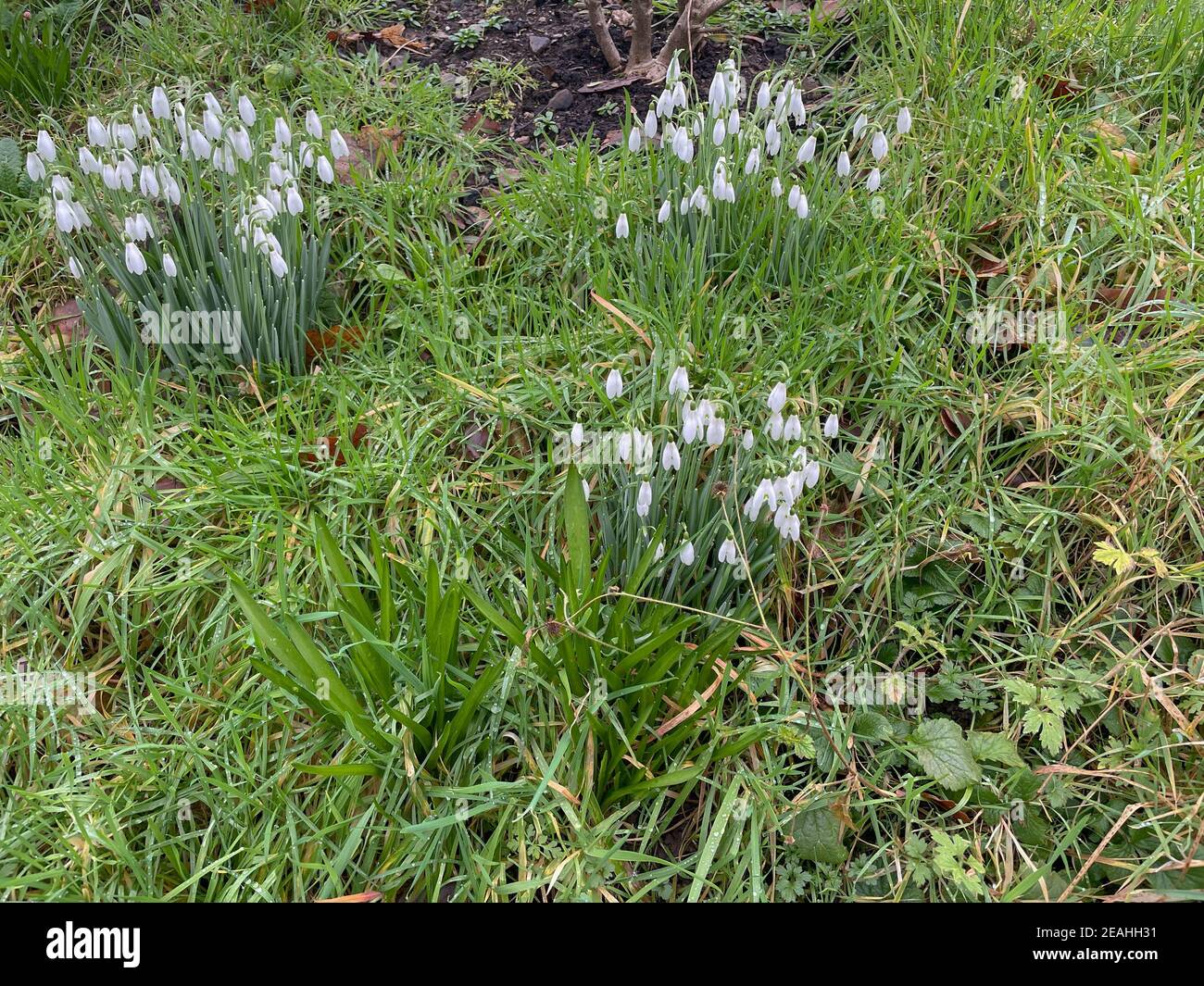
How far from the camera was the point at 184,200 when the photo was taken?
293cm

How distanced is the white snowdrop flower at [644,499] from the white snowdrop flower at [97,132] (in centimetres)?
201

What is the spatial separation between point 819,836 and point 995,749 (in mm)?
493

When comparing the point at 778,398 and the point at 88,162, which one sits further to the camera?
the point at 88,162

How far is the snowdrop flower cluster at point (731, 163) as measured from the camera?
279cm

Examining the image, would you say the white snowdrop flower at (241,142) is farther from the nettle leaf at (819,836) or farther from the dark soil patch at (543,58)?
the nettle leaf at (819,836)

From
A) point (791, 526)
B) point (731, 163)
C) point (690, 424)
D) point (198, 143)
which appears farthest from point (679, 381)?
point (198, 143)

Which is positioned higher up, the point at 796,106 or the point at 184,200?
the point at 796,106

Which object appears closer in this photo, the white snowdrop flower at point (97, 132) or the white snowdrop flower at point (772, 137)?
the white snowdrop flower at point (97, 132)

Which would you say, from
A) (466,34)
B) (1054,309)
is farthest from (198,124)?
(1054,309)

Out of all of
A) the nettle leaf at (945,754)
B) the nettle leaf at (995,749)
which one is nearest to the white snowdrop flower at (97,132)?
the nettle leaf at (945,754)

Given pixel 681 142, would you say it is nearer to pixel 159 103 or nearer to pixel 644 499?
pixel 644 499

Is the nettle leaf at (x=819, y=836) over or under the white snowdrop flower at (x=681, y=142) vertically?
under
